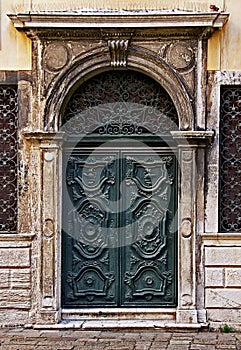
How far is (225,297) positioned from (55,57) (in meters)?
3.45

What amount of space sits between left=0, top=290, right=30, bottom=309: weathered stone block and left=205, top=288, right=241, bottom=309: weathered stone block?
2.16m

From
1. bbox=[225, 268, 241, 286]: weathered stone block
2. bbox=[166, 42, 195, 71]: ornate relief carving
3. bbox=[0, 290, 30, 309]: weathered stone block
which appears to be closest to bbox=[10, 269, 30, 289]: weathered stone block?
bbox=[0, 290, 30, 309]: weathered stone block

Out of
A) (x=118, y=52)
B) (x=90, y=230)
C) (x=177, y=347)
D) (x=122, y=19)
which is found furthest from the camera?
(x=90, y=230)

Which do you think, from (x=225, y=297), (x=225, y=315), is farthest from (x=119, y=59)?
(x=225, y=315)

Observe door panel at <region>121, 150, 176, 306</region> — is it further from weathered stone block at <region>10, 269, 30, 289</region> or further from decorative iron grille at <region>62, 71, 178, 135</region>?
weathered stone block at <region>10, 269, 30, 289</region>

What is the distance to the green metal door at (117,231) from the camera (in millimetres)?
10750

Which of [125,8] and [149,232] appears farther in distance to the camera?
[149,232]

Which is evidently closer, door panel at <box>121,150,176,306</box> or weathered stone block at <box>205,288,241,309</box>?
weathered stone block at <box>205,288,241,309</box>

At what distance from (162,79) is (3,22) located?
199 cm

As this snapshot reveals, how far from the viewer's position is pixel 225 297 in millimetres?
10523

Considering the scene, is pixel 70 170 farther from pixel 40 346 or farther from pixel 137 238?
pixel 40 346

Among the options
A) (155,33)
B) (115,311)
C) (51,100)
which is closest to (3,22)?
(51,100)

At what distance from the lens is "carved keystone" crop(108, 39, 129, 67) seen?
409 inches

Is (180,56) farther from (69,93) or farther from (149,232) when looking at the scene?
(149,232)
